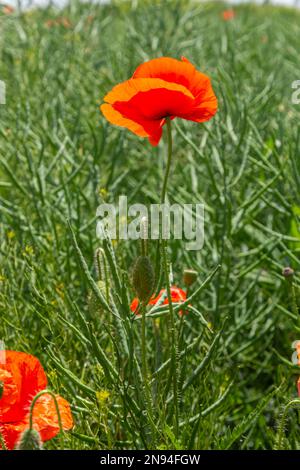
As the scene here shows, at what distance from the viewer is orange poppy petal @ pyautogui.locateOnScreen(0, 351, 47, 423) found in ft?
2.84

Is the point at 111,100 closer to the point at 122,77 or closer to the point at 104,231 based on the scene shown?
the point at 104,231

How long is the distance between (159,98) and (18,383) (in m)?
0.36

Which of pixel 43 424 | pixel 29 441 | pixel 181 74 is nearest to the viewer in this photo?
pixel 29 441

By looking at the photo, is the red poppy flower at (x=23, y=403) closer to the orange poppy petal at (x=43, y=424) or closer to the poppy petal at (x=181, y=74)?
the orange poppy petal at (x=43, y=424)

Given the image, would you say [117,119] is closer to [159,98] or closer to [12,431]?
[159,98]

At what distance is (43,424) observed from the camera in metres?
0.83

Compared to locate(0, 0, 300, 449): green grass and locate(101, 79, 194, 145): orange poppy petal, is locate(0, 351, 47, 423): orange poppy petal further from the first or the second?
locate(101, 79, 194, 145): orange poppy petal

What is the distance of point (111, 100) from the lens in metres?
0.92

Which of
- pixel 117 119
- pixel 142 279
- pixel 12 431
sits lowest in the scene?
A: pixel 12 431

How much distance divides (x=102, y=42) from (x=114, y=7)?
156 millimetres

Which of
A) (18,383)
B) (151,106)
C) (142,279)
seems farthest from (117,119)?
(18,383)

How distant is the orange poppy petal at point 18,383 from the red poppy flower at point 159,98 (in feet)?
0.99
